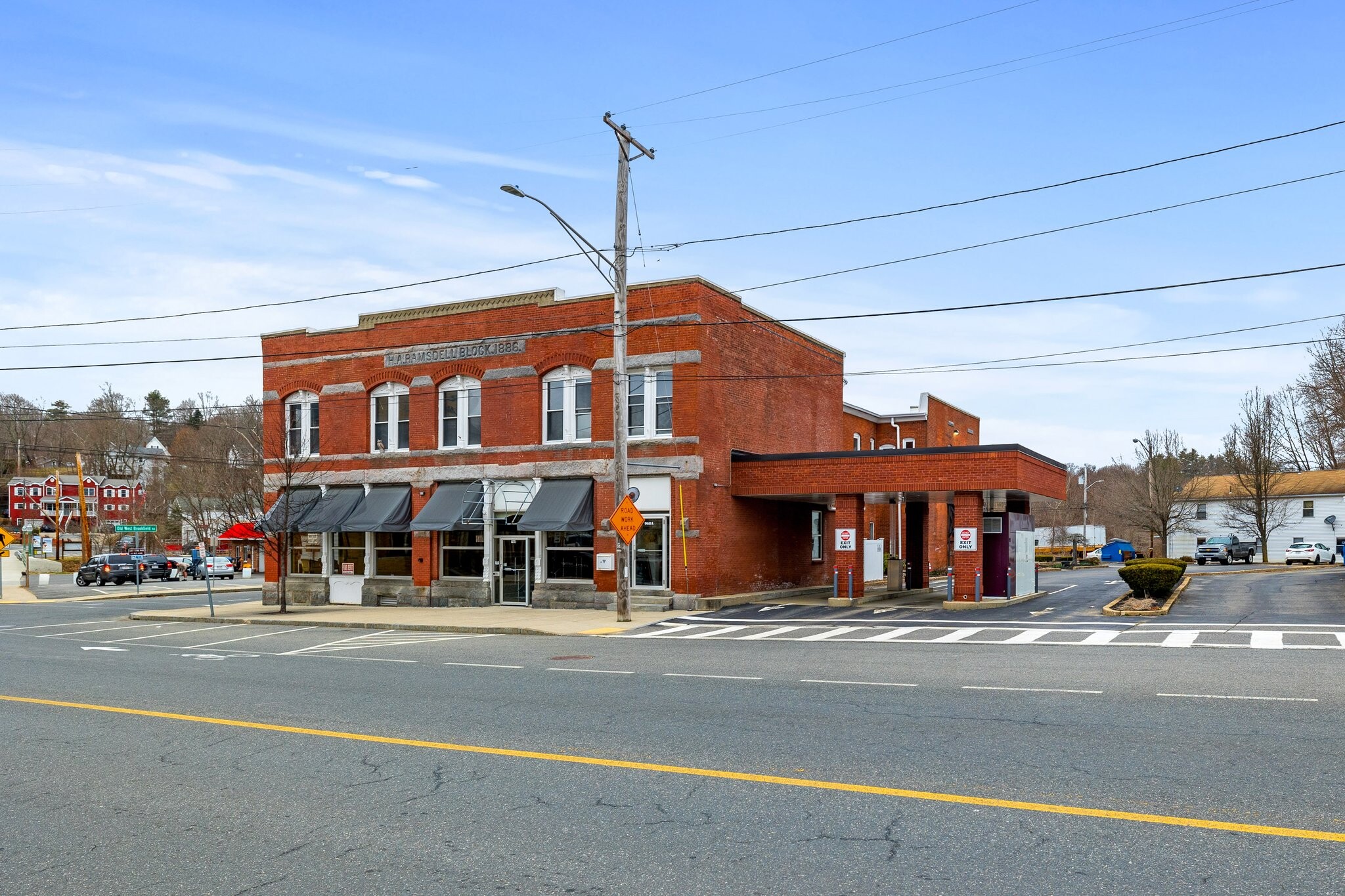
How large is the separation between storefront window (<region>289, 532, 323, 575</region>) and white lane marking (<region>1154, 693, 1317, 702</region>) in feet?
94.3

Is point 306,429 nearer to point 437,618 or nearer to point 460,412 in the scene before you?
point 460,412

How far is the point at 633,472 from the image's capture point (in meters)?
28.5

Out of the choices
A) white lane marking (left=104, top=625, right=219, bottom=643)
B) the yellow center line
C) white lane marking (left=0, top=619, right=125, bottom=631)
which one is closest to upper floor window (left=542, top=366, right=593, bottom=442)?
white lane marking (left=104, top=625, right=219, bottom=643)

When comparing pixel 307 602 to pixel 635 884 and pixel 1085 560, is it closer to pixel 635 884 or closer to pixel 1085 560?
pixel 635 884

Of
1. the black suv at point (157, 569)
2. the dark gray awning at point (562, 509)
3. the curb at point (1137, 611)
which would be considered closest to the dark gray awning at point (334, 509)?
the dark gray awning at point (562, 509)

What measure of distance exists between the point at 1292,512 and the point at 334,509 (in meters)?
65.5

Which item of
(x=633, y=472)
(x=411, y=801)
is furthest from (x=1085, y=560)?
(x=411, y=801)

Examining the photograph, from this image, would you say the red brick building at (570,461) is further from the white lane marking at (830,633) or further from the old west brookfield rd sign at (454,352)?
the white lane marking at (830,633)

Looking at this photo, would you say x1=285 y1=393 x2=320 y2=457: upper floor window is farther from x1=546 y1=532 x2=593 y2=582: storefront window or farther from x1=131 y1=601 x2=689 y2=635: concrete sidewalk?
x1=546 y1=532 x2=593 y2=582: storefront window

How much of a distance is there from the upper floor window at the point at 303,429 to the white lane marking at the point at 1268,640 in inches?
1090

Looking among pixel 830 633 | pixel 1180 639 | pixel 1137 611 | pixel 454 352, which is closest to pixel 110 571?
pixel 454 352

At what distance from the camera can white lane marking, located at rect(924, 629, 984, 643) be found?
1892 centimetres

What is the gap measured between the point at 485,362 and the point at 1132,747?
2471 cm

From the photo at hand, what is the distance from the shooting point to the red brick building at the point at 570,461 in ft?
91.6
